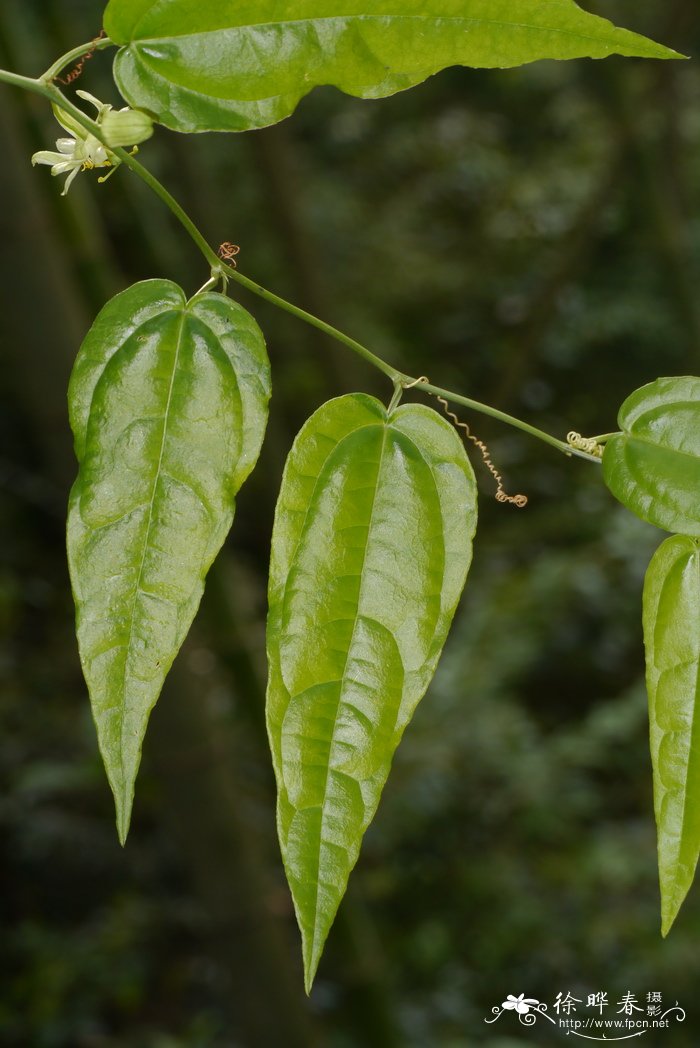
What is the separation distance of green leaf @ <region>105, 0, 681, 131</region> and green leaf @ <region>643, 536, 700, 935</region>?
22cm

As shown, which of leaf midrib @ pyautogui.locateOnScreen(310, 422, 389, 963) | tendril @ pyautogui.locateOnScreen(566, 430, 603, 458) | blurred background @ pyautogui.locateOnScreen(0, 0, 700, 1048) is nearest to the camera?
leaf midrib @ pyautogui.locateOnScreen(310, 422, 389, 963)

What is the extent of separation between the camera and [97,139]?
46 centimetres

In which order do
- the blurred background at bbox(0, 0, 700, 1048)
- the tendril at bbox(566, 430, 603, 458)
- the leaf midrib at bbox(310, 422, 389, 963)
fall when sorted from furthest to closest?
the blurred background at bbox(0, 0, 700, 1048) → the tendril at bbox(566, 430, 603, 458) → the leaf midrib at bbox(310, 422, 389, 963)

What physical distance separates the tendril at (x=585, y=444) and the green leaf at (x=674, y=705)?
0.22 ft

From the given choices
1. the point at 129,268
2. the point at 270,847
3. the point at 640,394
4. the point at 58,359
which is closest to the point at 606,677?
the point at 270,847

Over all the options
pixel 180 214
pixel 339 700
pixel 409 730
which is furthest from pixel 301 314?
pixel 409 730

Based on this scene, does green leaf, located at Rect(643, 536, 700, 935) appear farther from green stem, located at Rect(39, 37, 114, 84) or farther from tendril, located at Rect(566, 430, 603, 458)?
green stem, located at Rect(39, 37, 114, 84)

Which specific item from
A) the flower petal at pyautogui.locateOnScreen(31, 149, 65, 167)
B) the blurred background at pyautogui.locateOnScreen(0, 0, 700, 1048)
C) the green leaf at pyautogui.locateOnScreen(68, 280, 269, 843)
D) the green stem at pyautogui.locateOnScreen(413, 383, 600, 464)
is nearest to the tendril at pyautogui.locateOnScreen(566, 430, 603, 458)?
the green stem at pyautogui.locateOnScreen(413, 383, 600, 464)

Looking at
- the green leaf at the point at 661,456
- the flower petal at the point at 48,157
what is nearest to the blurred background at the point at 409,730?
the flower petal at the point at 48,157

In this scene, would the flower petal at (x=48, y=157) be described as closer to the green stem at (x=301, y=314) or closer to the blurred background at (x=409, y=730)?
the green stem at (x=301, y=314)

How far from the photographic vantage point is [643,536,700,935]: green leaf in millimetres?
424

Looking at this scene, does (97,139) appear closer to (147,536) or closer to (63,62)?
(63,62)

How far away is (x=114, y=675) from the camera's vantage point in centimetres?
40

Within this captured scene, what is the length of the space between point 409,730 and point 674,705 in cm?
246
